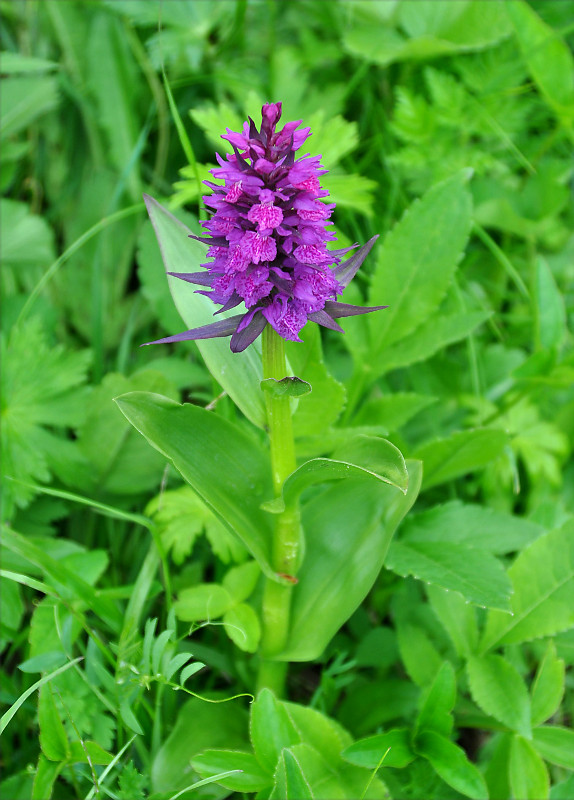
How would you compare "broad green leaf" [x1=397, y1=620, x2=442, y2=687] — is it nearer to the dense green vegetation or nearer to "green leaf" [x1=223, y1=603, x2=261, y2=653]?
the dense green vegetation

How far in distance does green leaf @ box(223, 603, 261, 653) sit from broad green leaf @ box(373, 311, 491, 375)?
99 cm

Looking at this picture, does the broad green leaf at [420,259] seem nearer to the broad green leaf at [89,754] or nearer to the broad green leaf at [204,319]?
the broad green leaf at [204,319]

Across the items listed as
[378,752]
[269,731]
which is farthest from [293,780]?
[378,752]

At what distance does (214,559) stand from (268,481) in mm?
766

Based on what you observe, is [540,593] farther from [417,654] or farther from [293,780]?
[293,780]

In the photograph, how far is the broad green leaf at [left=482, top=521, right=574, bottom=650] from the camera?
77.9 inches

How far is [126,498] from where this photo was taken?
102 inches

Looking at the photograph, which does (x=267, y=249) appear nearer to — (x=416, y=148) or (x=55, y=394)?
(x=55, y=394)

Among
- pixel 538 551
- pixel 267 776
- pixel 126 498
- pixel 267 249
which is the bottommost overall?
pixel 267 776

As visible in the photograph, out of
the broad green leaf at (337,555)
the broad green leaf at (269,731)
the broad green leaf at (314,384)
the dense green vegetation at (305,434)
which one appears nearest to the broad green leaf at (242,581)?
the dense green vegetation at (305,434)

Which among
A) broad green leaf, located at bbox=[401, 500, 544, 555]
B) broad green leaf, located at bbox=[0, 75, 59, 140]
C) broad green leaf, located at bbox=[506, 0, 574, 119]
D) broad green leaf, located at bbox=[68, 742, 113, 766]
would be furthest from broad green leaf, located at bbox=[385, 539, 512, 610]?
broad green leaf, located at bbox=[0, 75, 59, 140]

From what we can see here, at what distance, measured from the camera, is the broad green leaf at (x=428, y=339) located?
2.33m

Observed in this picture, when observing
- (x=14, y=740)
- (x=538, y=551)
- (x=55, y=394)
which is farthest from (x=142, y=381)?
(x=538, y=551)

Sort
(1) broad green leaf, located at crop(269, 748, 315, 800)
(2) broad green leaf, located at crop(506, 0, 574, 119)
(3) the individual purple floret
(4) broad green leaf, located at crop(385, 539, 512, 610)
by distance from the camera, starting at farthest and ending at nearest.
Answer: (2) broad green leaf, located at crop(506, 0, 574, 119), (4) broad green leaf, located at crop(385, 539, 512, 610), (1) broad green leaf, located at crop(269, 748, 315, 800), (3) the individual purple floret
